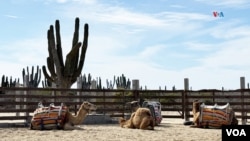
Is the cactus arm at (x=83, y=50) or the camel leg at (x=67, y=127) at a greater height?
the cactus arm at (x=83, y=50)

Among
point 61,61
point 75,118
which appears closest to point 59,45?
point 61,61

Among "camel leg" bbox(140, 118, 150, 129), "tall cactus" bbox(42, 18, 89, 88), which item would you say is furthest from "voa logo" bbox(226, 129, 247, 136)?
"tall cactus" bbox(42, 18, 89, 88)

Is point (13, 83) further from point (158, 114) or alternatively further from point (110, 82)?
point (158, 114)

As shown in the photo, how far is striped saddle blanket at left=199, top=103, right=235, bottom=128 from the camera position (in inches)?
594

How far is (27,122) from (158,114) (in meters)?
4.86

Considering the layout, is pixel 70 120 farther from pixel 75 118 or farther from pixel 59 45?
pixel 59 45

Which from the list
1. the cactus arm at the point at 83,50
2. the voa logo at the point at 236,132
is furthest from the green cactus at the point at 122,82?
the voa logo at the point at 236,132

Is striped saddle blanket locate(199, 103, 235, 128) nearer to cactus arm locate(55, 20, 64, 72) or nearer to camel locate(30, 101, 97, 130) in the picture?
camel locate(30, 101, 97, 130)

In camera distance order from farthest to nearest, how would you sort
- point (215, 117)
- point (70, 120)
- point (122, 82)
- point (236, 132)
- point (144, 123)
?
point (122, 82) < point (215, 117) < point (70, 120) < point (144, 123) < point (236, 132)

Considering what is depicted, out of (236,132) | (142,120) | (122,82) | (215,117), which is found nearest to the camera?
(236,132)

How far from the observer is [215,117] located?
A: 15.1m

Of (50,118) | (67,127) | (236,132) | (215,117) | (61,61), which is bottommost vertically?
(67,127)

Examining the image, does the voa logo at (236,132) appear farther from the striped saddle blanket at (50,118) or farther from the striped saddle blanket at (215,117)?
the striped saddle blanket at (215,117)

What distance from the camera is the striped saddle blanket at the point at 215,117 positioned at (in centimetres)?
1509
